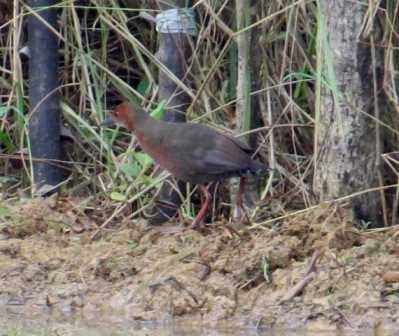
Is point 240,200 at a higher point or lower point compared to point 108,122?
lower

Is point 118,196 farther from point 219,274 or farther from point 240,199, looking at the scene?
point 219,274

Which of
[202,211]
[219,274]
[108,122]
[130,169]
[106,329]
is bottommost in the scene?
[106,329]

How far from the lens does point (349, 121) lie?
5883 millimetres

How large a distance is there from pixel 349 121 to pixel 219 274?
3.58ft

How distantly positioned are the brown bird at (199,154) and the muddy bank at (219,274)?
278 millimetres

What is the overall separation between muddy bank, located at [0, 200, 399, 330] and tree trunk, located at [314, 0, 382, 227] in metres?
0.22

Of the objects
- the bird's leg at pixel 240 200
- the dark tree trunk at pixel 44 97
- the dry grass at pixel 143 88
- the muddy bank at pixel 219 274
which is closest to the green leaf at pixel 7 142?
the dry grass at pixel 143 88

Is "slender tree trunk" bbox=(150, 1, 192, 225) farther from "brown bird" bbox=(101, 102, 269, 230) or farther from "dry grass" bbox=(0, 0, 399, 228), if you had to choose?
"brown bird" bbox=(101, 102, 269, 230)

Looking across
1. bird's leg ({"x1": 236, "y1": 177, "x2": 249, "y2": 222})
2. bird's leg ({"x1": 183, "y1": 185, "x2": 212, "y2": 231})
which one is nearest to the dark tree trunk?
bird's leg ({"x1": 183, "y1": 185, "x2": 212, "y2": 231})

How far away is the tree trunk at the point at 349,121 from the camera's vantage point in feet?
19.1

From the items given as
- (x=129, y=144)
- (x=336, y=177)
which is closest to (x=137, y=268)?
(x=336, y=177)

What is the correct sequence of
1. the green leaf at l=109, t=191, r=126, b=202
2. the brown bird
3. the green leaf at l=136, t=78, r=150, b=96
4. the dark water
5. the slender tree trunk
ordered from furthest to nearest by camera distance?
the green leaf at l=136, t=78, r=150, b=96, the slender tree trunk, the green leaf at l=109, t=191, r=126, b=202, the brown bird, the dark water

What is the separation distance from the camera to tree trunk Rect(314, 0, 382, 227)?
5.82 metres

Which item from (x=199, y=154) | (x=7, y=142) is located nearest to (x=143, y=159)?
(x=199, y=154)
